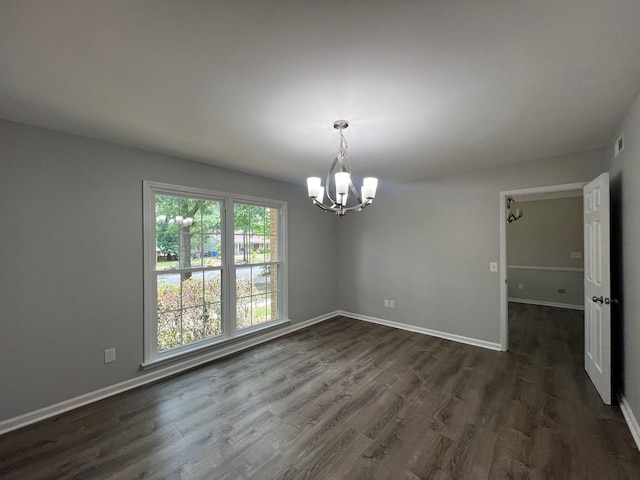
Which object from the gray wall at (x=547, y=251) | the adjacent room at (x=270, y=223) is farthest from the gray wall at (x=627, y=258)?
the gray wall at (x=547, y=251)

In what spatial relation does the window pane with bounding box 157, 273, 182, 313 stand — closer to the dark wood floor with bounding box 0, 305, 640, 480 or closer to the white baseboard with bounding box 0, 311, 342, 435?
the white baseboard with bounding box 0, 311, 342, 435

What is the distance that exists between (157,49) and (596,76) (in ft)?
8.25

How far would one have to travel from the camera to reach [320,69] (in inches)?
60.0

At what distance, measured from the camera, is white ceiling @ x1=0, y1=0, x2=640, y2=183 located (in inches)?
45.5

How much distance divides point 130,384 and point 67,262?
1341 mm

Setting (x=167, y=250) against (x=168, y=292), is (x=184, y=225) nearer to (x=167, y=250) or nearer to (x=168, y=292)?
(x=167, y=250)

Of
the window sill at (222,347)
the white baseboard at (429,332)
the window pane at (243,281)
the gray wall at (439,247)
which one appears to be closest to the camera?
the window sill at (222,347)

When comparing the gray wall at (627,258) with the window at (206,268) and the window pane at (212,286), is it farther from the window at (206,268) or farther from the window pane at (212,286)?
the window pane at (212,286)

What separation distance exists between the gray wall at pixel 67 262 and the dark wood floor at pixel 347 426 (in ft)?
1.19

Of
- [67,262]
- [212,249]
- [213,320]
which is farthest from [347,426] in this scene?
[67,262]

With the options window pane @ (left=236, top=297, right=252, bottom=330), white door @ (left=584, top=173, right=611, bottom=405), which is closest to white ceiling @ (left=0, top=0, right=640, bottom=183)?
white door @ (left=584, top=173, right=611, bottom=405)

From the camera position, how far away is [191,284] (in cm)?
321

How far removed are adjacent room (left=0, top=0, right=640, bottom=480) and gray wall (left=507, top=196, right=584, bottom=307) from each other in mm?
2008

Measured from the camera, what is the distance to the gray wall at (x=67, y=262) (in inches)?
83.4
